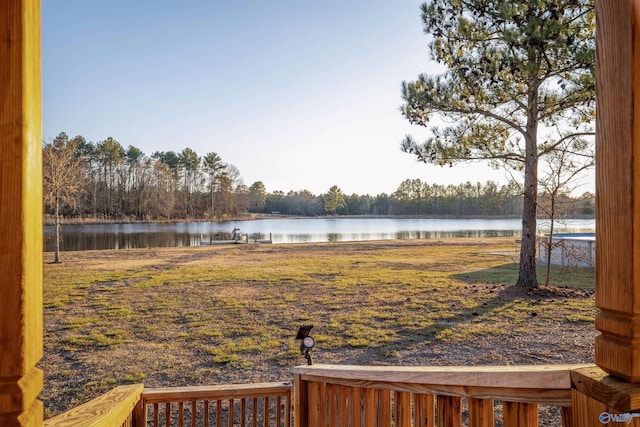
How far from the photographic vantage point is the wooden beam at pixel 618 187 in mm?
841

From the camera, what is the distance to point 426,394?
1.25m

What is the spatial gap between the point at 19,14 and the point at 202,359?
13.3ft

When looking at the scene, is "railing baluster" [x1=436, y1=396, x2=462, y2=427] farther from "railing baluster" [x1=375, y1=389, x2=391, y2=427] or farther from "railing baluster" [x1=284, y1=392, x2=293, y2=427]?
"railing baluster" [x1=284, y1=392, x2=293, y2=427]

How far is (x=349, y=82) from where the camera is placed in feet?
28.8

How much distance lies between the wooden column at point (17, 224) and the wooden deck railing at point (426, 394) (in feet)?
3.39

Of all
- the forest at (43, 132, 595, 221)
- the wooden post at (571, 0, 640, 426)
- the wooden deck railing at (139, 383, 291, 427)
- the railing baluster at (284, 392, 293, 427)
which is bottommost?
the railing baluster at (284, 392, 293, 427)

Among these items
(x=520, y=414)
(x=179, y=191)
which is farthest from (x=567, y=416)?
(x=179, y=191)

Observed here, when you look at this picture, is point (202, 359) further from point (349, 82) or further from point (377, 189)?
point (377, 189)

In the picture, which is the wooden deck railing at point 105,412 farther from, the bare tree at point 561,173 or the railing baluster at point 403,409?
the bare tree at point 561,173

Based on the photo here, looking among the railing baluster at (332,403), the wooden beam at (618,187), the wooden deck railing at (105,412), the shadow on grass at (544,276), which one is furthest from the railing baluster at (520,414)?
the shadow on grass at (544,276)

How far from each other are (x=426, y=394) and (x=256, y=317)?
16.1 feet

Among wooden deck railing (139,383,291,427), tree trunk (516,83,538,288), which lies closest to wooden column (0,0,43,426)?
wooden deck railing (139,383,291,427)

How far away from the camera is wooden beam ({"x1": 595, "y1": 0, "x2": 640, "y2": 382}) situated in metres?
0.84

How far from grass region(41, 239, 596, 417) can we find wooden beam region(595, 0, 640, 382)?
3.34 m
